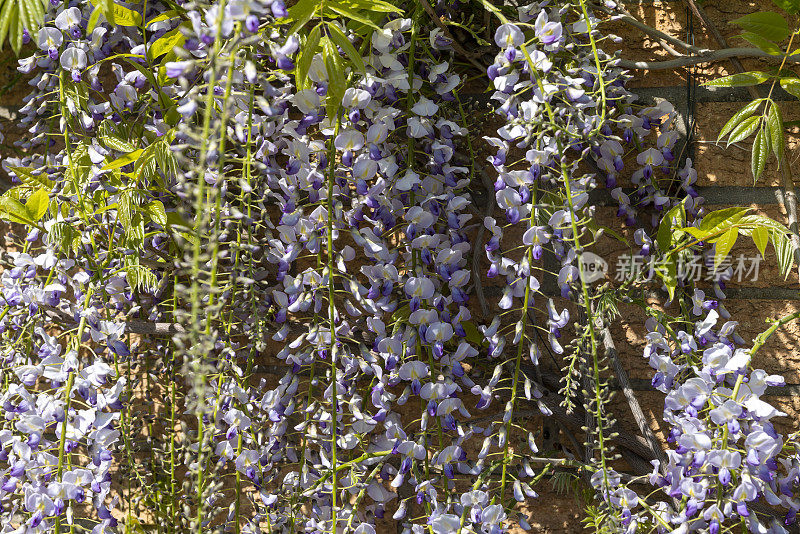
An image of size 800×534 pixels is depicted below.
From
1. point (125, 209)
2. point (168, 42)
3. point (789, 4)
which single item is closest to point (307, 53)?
point (168, 42)

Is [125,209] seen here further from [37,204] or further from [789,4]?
[789,4]

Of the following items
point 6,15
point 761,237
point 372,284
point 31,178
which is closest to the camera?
point 6,15

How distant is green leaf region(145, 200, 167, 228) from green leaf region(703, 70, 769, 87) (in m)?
0.90

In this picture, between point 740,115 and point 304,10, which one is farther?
point 740,115

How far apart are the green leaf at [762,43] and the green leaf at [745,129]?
114mm

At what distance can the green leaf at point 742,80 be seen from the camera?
1077mm

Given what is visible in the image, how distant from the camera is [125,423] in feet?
3.69

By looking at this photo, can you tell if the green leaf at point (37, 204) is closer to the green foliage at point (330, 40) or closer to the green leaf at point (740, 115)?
the green foliage at point (330, 40)

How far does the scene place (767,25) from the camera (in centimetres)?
108

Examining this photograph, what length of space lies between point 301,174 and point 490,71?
1.10 feet

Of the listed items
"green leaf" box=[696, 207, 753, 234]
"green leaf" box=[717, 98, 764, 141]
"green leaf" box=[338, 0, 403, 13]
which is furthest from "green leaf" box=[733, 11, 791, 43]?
"green leaf" box=[338, 0, 403, 13]

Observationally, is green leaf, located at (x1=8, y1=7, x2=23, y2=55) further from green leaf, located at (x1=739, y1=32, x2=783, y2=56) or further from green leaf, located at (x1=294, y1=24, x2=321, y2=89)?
green leaf, located at (x1=739, y1=32, x2=783, y2=56)

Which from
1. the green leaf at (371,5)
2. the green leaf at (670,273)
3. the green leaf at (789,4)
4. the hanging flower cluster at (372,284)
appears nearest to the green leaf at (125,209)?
the hanging flower cluster at (372,284)

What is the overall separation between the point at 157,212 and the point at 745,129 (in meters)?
0.96
